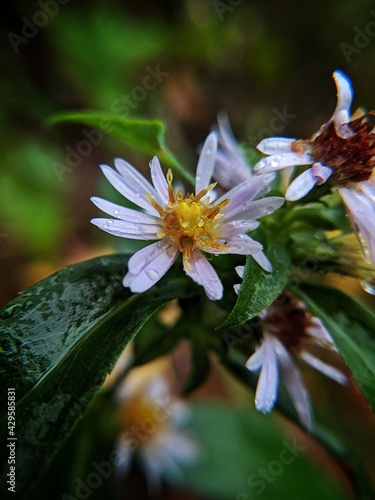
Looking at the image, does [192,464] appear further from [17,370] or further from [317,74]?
[317,74]

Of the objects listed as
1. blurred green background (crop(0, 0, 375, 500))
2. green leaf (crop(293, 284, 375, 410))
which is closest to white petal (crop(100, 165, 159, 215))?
green leaf (crop(293, 284, 375, 410))

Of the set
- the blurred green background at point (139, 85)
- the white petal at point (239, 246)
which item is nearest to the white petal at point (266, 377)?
the white petal at point (239, 246)

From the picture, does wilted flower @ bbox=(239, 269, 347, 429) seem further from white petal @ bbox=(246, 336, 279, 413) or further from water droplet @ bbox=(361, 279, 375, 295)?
water droplet @ bbox=(361, 279, 375, 295)

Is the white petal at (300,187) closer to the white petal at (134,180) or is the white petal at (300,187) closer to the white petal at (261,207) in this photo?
the white petal at (261,207)

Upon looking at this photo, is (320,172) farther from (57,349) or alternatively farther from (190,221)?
(57,349)

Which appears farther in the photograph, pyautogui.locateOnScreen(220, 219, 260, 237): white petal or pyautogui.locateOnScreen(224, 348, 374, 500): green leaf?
pyautogui.locateOnScreen(224, 348, 374, 500): green leaf

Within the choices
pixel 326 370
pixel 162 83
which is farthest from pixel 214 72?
pixel 326 370

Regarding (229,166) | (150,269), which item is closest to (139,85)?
(229,166)
